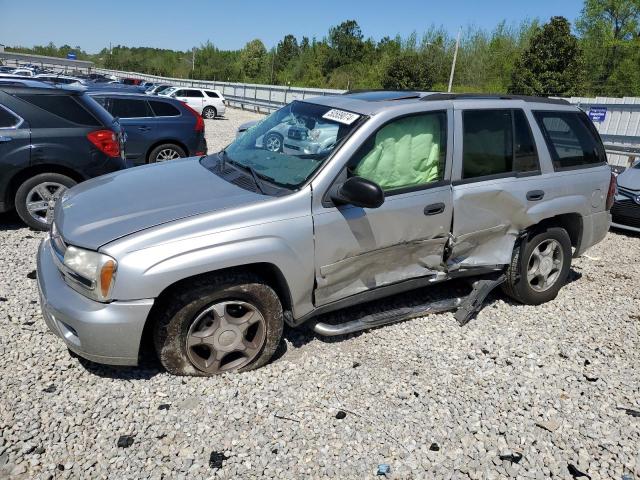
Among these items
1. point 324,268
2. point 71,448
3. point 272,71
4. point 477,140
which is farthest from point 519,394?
point 272,71

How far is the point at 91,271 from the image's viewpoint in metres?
2.73

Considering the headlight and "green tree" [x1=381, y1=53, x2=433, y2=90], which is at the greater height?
"green tree" [x1=381, y1=53, x2=433, y2=90]

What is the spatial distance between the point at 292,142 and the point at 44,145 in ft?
11.6

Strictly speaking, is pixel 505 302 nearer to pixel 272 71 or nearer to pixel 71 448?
pixel 71 448

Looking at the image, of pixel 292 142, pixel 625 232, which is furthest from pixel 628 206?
pixel 292 142

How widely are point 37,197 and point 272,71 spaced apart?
7324 centimetres

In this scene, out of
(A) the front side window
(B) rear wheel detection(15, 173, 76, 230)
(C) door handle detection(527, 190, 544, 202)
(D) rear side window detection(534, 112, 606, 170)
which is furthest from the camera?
(B) rear wheel detection(15, 173, 76, 230)

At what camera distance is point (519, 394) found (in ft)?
10.8

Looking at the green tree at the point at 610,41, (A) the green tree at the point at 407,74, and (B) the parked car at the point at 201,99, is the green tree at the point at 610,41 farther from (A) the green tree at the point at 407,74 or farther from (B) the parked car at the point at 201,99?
(B) the parked car at the point at 201,99

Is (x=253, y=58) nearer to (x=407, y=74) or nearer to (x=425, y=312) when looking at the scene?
(x=407, y=74)

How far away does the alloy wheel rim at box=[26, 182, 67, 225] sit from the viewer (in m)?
5.65

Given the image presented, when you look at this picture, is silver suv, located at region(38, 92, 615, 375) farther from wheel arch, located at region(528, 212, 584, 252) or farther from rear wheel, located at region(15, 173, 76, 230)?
rear wheel, located at region(15, 173, 76, 230)

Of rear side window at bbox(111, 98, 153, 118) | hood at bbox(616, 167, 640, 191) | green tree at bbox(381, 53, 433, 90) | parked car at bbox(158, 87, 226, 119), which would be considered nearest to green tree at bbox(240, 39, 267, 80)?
green tree at bbox(381, 53, 433, 90)

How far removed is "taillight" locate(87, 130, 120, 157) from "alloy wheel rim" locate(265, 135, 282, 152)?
2.91 metres
